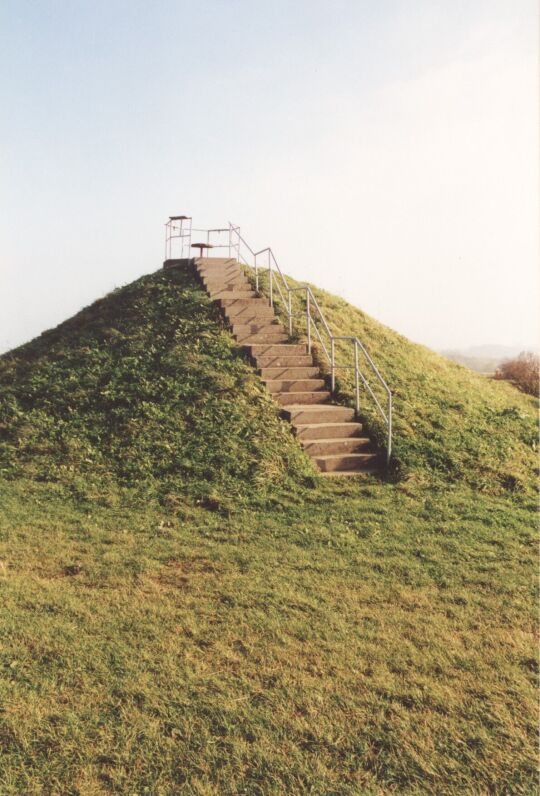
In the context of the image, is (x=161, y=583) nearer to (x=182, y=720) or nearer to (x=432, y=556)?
(x=182, y=720)

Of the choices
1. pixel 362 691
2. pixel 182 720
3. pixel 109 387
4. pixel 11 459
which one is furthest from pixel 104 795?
pixel 109 387

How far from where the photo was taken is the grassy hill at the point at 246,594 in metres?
3.33

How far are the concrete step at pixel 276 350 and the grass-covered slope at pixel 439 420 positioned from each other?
56cm

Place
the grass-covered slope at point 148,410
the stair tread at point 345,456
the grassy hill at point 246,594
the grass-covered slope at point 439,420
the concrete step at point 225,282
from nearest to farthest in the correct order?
the grassy hill at point 246,594 < the grass-covered slope at point 148,410 < the grass-covered slope at point 439,420 < the stair tread at point 345,456 < the concrete step at point 225,282

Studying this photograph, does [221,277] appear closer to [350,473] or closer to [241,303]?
[241,303]

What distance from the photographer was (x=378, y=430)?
10.1 m

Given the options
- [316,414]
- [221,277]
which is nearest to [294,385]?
[316,414]

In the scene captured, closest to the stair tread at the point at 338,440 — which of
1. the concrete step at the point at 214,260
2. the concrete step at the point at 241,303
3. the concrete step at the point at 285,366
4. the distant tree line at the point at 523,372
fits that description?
the concrete step at the point at 285,366

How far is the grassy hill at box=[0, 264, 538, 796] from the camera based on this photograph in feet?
10.9

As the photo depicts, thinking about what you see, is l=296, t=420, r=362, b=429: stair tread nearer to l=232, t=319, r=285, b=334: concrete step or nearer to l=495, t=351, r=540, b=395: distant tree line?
l=232, t=319, r=285, b=334: concrete step

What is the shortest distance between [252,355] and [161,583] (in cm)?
699

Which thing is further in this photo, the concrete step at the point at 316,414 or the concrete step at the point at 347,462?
the concrete step at the point at 316,414

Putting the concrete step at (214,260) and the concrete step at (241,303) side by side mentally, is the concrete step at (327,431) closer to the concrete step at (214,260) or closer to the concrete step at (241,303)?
the concrete step at (241,303)

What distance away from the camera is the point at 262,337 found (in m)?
12.8
